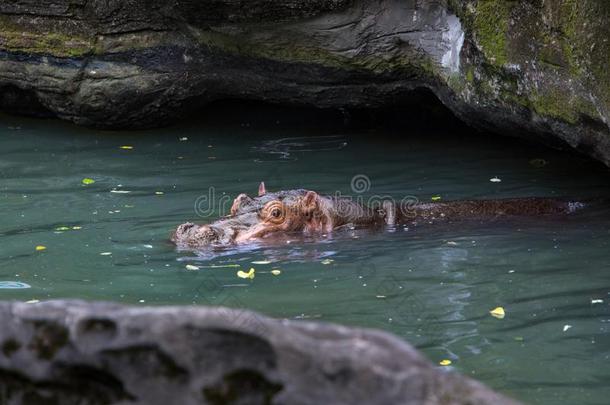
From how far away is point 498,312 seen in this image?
6.24 metres

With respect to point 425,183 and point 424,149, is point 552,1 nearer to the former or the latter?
point 425,183

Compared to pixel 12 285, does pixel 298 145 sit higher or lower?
higher

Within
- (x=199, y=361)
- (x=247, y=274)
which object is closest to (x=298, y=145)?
(x=247, y=274)

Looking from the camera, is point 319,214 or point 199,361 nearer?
point 199,361

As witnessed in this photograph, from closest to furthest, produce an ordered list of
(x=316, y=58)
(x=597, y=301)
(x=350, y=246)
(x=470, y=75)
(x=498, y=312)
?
1. (x=498, y=312)
2. (x=597, y=301)
3. (x=350, y=246)
4. (x=470, y=75)
5. (x=316, y=58)

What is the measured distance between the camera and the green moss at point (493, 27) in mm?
8797

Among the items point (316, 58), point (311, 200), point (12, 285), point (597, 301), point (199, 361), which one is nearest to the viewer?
point (199, 361)

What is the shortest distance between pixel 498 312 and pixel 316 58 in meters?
5.34

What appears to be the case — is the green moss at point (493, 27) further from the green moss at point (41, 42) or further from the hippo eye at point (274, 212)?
the green moss at point (41, 42)

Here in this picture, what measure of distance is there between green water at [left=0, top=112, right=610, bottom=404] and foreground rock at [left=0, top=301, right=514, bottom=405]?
99.2 inches

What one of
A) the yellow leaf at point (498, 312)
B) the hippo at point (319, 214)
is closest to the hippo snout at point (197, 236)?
the hippo at point (319, 214)

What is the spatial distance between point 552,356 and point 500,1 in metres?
4.30

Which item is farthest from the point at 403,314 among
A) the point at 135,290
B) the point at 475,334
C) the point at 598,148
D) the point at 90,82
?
the point at 90,82

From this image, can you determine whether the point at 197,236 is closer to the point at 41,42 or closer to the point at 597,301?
the point at 597,301
